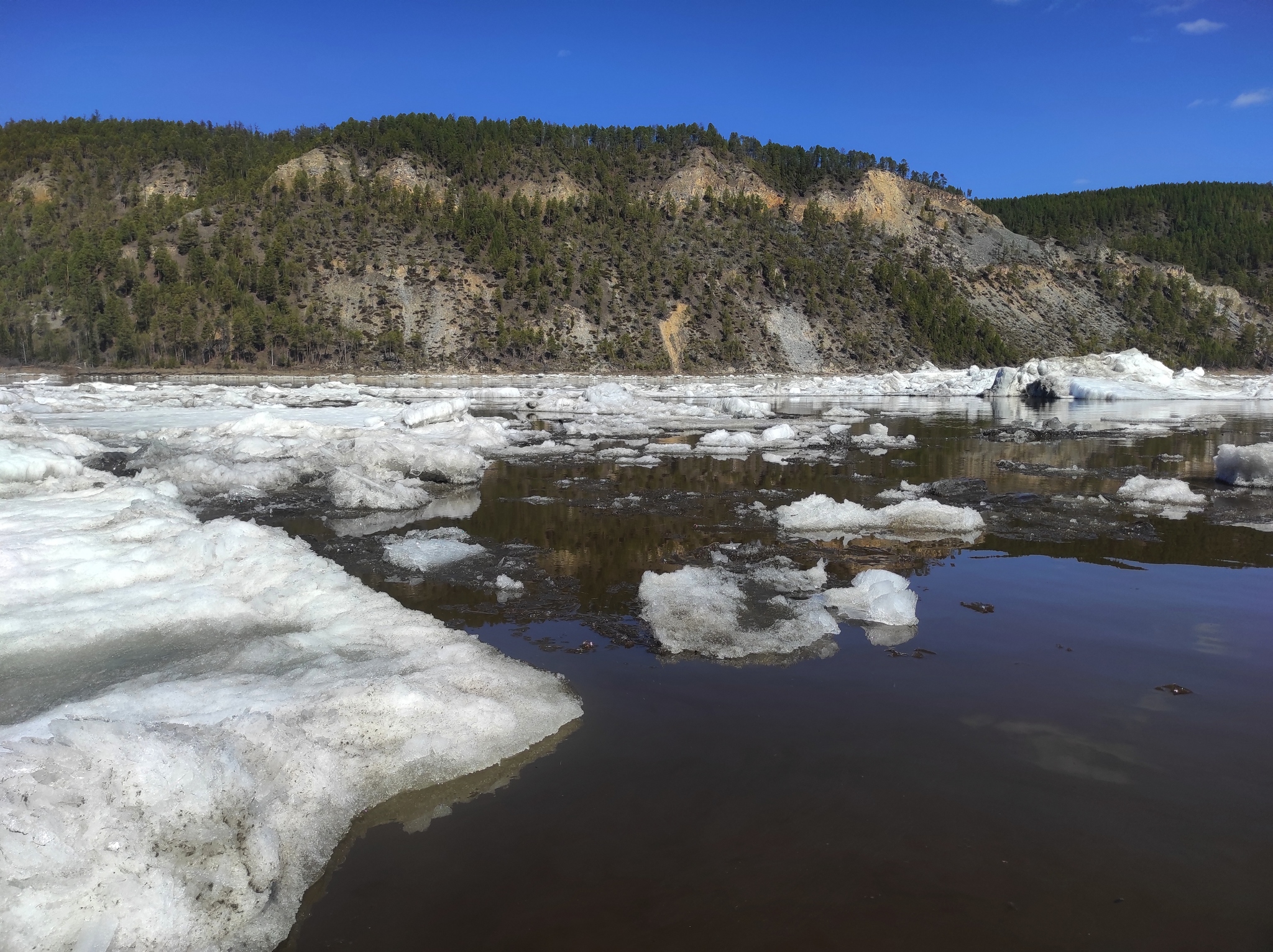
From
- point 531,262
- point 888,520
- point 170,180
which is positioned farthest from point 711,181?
point 888,520

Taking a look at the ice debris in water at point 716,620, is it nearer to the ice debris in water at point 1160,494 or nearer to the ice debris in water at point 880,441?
the ice debris in water at point 1160,494

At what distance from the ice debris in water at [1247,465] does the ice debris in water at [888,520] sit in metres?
6.35

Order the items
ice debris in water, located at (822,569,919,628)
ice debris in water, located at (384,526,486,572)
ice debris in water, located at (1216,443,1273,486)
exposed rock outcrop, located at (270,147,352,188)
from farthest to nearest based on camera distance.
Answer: exposed rock outcrop, located at (270,147,352,188)
ice debris in water, located at (1216,443,1273,486)
ice debris in water, located at (384,526,486,572)
ice debris in water, located at (822,569,919,628)

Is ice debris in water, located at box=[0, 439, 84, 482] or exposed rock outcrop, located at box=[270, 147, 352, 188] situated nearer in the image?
ice debris in water, located at box=[0, 439, 84, 482]

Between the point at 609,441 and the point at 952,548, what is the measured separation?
36.3ft

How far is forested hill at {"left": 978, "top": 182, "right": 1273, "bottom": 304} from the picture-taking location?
11744cm

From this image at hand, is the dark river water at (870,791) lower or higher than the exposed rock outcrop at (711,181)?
lower

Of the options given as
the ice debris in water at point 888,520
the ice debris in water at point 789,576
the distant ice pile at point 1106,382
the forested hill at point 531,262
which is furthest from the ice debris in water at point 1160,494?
the forested hill at point 531,262

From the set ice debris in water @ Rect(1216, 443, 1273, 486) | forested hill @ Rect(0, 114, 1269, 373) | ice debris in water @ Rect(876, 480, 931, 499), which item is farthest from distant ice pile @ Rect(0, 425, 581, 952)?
forested hill @ Rect(0, 114, 1269, 373)

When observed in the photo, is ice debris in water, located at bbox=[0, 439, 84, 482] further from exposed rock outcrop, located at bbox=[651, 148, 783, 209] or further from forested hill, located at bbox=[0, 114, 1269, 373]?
exposed rock outcrop, located at bbox=[651, 148, 783, 209]

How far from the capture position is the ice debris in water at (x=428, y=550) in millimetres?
7039

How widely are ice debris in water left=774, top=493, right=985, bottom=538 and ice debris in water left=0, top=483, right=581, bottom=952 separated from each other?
4.72 meters

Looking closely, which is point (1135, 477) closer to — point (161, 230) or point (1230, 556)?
point (1230, 556)

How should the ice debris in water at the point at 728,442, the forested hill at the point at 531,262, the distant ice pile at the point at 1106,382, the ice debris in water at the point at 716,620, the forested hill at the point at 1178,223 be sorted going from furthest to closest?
the forested hill at the point at 1178,223 < the forested hill at the point at 531,262 < the distant ice pile at the point at 1106,382 < the ice debris in water at the point at 728,442 < the ice debris in water at the point at 716,620
